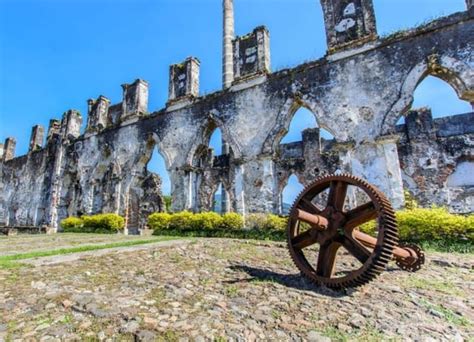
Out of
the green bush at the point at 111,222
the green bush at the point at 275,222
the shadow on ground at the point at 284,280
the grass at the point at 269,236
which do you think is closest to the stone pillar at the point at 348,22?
the green bush at the point at 275,222

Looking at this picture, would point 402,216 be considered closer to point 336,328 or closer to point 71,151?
point 336,328

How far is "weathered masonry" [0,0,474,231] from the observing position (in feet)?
29.5

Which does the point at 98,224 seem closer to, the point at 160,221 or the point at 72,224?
the point at 72,224

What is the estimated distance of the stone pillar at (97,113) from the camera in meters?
17.7

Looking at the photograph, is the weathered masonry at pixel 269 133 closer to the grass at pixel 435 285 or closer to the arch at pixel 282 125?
the arch at pixel 282 125

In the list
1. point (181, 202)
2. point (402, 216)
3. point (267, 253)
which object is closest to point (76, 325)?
point (267, 253)

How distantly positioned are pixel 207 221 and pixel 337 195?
299 inches

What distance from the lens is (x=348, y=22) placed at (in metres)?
10.6

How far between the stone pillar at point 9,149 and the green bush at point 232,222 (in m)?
24.3

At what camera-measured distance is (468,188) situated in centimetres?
1596

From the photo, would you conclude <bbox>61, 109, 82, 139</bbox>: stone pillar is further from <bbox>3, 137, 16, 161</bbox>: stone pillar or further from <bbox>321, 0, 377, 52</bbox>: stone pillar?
<bbox>321, 0, 377, 52</bbox>: stone pillar

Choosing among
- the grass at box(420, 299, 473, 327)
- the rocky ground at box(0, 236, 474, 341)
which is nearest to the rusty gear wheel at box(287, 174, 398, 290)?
the rocky ground at box(0, 236, 474, 341)

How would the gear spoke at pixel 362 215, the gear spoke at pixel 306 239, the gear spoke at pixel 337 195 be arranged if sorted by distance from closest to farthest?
the gear spoke at pixel 362 215
the gear spoke at pixel 337 195
the gear spoke at pixel 306 239

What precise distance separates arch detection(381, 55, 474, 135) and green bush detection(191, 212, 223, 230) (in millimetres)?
6306
